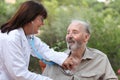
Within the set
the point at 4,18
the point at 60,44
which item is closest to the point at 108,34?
the point at 60,44

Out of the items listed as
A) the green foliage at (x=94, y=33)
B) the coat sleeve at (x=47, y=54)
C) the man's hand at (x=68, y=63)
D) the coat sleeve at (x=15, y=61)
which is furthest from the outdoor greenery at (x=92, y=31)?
the coat sleeve at (x=15, y=61)

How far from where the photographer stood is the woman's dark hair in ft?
9.19

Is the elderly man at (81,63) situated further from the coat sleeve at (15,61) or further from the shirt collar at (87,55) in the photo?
the coat sleeve at (15,61)

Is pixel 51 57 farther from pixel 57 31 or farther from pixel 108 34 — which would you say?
pixel 57 31

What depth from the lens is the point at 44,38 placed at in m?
7.36

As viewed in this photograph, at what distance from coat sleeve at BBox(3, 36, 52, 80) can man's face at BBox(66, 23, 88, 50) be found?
78 centimetres

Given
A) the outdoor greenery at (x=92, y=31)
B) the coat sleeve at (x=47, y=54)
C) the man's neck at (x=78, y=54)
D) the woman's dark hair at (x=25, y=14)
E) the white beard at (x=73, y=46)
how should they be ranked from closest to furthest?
the woman's dark hair at (x=25, y=14) < the coat sleeve at (x=47, y=54) < the white beard at (x=73, y=46) < the man's neck at (x=78, y=54) < the outdoor greenery at (x=92, y=31)

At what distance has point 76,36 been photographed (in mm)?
3498

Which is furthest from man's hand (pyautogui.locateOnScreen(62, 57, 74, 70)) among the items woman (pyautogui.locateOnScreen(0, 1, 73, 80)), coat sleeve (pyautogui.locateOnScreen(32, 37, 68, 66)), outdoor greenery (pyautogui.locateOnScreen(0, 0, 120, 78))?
outdoor greenery (pyautogui.locateOnScreen(0, 0, 120, 78))

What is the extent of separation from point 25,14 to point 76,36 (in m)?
0.82

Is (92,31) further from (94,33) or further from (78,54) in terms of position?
(78,54)

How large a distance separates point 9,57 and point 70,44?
2.83ft

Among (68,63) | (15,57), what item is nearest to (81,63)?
(68,63)

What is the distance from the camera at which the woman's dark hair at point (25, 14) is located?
2.80 m
